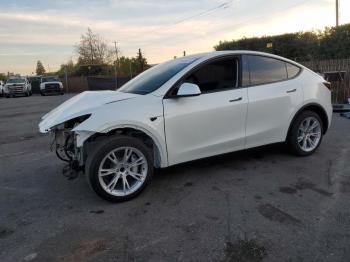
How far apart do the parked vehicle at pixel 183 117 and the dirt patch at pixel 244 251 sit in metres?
1.47

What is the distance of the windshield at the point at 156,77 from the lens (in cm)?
438

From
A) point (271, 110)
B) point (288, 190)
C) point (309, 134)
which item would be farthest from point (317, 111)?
point (288, 190)

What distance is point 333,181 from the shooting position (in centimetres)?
433

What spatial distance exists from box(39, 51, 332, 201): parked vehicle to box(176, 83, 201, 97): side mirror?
12mm

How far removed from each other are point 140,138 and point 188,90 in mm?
824

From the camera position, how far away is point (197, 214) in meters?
3.55

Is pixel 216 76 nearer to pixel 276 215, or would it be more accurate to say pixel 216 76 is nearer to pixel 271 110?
pixel 271 110

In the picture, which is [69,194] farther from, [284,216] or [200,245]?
[284,216]

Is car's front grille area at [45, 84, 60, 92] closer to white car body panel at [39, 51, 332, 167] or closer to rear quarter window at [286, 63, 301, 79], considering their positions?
white car body panel at [39, 51, 332, 167]

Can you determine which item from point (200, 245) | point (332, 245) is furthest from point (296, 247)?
point (200, 245)

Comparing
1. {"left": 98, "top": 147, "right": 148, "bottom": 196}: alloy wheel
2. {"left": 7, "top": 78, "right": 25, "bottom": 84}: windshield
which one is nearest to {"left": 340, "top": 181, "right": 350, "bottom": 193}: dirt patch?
{"left": 98, "top": 147, "right": 148, "bottom": 196}: alloy wheel

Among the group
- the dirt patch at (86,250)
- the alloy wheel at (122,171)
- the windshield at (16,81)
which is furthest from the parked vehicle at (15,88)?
the dirt patch at (86,250)

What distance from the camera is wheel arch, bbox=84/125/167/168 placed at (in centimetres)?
391

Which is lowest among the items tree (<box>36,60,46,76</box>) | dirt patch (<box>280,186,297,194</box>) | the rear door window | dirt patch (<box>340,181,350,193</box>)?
dirt patch (<box>340,181,350,193</box>)
